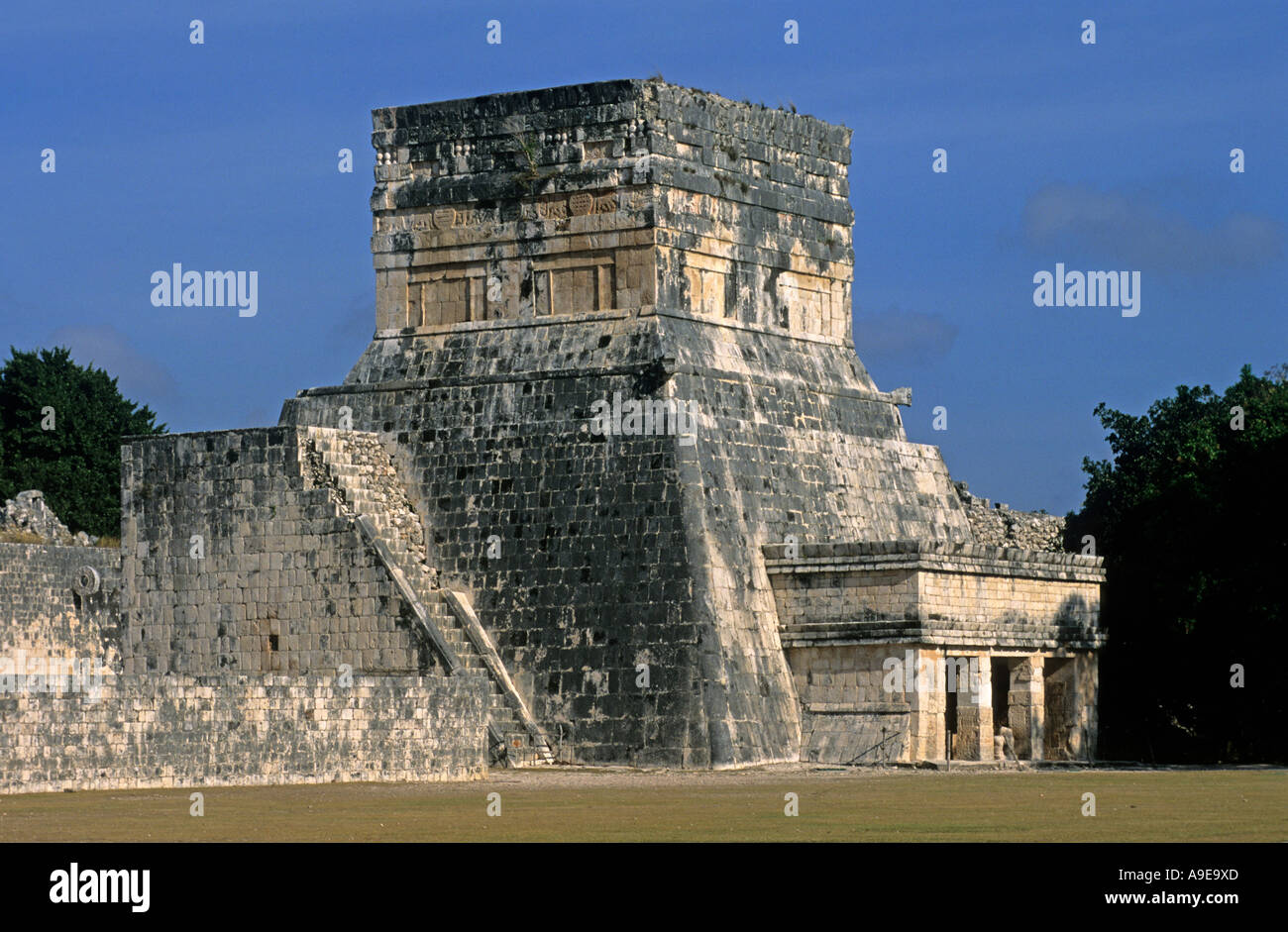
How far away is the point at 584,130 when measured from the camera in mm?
36844

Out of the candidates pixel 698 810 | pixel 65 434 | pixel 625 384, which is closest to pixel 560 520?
pixel 625 384

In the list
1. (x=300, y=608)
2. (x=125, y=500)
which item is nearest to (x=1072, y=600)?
(x=300, y=608)

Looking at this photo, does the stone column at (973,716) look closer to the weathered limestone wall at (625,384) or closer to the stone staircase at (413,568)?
the weathered limestone wall at (625,384)

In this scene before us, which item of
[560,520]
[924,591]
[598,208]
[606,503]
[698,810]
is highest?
[598,208]

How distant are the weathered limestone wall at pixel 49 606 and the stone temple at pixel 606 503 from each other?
250 centimetres

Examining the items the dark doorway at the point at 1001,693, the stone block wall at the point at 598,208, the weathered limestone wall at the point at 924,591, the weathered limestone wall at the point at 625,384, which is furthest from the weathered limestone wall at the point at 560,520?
the dark doorway at the point at 1001,693

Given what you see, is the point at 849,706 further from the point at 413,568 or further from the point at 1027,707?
the point at 413,568

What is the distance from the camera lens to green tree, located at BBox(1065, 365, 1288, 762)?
38094 mm

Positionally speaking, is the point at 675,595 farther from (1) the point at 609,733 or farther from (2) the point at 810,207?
(2) the point at 810,207

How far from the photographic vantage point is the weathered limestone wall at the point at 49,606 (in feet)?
136

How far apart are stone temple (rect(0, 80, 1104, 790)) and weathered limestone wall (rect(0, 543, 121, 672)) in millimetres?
2497

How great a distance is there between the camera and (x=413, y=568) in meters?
35.6

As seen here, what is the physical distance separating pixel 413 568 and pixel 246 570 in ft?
8.28

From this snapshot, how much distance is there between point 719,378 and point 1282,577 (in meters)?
9.04
